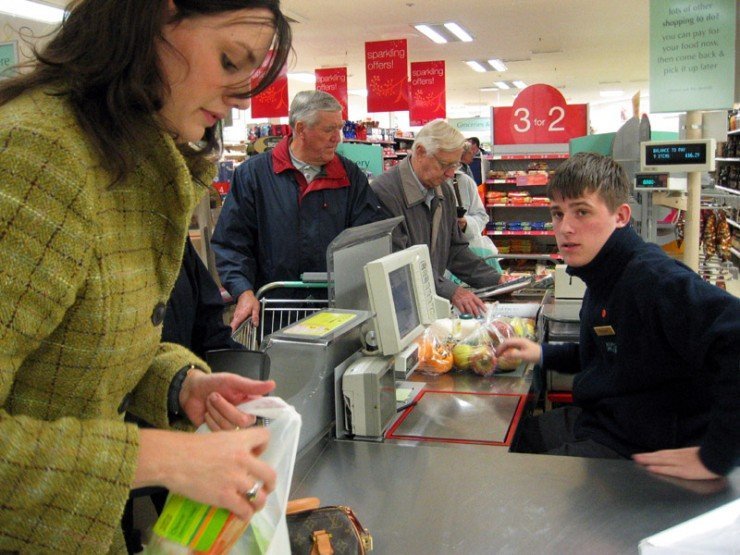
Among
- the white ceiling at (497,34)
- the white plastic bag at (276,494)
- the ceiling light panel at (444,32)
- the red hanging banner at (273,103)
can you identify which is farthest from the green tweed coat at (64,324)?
the red hanging banner at (273,103)

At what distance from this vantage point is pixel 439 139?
12.4ft

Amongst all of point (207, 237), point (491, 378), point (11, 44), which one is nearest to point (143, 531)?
point (491, 378)

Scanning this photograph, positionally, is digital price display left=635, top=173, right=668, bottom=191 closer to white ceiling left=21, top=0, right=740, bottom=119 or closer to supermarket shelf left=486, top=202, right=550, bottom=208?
supermarket shelf left=486, top=202, right=550, bottom=208

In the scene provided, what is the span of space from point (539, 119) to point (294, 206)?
6.11 metres

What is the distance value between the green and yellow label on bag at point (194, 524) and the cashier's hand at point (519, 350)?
1.67 m

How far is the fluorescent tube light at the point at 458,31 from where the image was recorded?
1167cm

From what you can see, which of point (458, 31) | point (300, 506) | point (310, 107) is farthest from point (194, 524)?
point (458, 31)

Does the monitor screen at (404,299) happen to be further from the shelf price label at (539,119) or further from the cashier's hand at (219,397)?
the shelf price label at (539,119)

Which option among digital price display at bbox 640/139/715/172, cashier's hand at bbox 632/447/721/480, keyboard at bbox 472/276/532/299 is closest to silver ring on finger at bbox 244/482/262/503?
cashier's hand at bbox 632/447/721/480

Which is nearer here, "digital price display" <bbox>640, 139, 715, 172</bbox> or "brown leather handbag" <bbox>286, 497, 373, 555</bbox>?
"brown leather handbag" <bbox>286, 497, 373, 555</bbox>

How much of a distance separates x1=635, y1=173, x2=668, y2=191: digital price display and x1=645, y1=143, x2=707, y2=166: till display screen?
7cm

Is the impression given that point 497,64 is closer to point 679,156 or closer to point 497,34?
point 497,34

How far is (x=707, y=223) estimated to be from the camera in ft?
17.9

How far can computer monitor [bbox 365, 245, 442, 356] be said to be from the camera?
2.16 m
